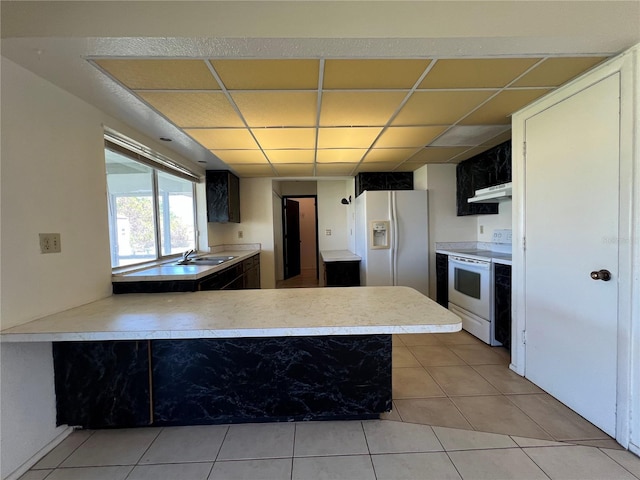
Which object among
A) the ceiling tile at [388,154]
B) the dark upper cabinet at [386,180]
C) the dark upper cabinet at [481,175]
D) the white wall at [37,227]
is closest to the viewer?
the white wall at [37,227]

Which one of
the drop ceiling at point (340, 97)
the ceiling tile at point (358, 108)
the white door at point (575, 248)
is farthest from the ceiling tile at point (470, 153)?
the ceiling tile at point (358, 108)

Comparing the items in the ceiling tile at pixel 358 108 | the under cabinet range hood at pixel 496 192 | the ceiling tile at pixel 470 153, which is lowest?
the under cabinet range hood at pixel 496 192

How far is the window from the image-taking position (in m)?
2.36

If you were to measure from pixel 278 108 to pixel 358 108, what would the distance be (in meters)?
0.59

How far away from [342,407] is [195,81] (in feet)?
7.15

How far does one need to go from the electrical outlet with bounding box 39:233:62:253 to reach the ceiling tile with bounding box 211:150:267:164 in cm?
177

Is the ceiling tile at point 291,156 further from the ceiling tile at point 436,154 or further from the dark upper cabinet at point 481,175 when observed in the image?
the dark upper cabinet at point 481,175

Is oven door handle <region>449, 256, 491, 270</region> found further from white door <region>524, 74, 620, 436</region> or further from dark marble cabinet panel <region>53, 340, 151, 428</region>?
dark marble cabinet panel <region>53, 340, 151, 428</region>

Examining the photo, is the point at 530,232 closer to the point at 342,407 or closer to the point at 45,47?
the point at 342,407

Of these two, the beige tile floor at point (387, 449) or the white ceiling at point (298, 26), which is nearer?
the white ceiling at point (298, 26)

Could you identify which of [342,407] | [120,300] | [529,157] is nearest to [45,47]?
[120,300]

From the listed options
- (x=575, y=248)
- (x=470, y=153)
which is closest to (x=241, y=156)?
(x=470, y=153)

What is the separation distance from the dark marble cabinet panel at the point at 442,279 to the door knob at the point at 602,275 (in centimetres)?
202

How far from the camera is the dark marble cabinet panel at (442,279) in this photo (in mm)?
3658
